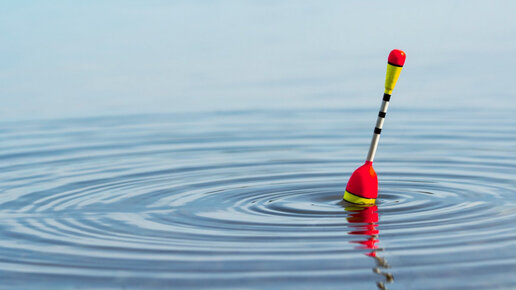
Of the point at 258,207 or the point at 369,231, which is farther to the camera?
the point at 258,207

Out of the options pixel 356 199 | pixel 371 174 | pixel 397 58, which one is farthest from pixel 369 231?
pixel 397 58

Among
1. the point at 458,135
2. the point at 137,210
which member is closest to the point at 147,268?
the point at 137,210

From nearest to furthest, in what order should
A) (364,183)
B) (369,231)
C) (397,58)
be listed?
1. (369,231)
2. (397,58)
3. (364,183)

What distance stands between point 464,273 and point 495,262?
347mm

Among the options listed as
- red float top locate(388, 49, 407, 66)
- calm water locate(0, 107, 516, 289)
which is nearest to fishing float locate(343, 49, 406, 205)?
red float top locate(388, 49, 407, 66)

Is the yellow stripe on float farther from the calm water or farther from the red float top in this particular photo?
the red float top

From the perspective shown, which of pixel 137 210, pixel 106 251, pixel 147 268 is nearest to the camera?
pixel 147 268

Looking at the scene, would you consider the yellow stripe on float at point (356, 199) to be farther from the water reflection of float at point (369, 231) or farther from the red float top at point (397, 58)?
the red float top at point (397, 58)

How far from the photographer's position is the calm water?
5.92 meters

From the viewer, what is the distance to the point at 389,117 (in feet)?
46.7

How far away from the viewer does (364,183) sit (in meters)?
7.85

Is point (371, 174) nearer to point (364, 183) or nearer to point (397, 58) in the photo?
point (364, 183)

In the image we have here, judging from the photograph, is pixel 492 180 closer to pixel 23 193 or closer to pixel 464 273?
pixel 464 273

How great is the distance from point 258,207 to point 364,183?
3.12 feet
